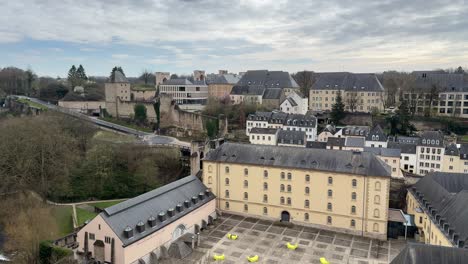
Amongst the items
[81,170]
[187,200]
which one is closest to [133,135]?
[81,170]

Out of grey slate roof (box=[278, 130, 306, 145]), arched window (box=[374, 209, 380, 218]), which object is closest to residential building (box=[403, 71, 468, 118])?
grey slate roof (box=[278, 130, 306, 145])

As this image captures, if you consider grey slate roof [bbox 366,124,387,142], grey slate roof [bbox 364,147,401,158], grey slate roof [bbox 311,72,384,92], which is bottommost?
grey slate roof [bbox 364,147,401,158]

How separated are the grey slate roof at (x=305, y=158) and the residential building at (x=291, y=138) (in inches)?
512

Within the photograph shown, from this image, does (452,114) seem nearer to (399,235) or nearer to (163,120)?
(399,235)

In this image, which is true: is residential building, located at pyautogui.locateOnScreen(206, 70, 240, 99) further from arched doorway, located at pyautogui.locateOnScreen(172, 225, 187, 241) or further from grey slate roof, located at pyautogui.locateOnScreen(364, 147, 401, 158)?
arched doorway, located at pyautogui.locateOnScreen(172, 225, 187, 241)

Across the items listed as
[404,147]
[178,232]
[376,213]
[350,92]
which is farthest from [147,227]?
[350,92]

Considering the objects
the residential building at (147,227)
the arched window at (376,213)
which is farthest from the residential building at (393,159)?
the residential building at (147,227)

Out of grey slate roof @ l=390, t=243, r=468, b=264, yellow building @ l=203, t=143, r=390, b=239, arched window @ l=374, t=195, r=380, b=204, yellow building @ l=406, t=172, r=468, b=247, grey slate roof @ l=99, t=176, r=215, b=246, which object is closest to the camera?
grey slate roof @ l=390, t=243, r=468, b=264

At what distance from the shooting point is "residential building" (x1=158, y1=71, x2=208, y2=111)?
2596 inches

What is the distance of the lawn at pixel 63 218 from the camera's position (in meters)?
30.0

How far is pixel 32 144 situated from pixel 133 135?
17.3 m

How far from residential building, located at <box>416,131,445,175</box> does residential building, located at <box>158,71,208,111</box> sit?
36.4m

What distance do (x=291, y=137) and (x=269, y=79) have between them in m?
25.7

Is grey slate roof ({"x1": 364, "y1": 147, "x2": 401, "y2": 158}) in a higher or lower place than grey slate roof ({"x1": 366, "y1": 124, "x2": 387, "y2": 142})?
lower
